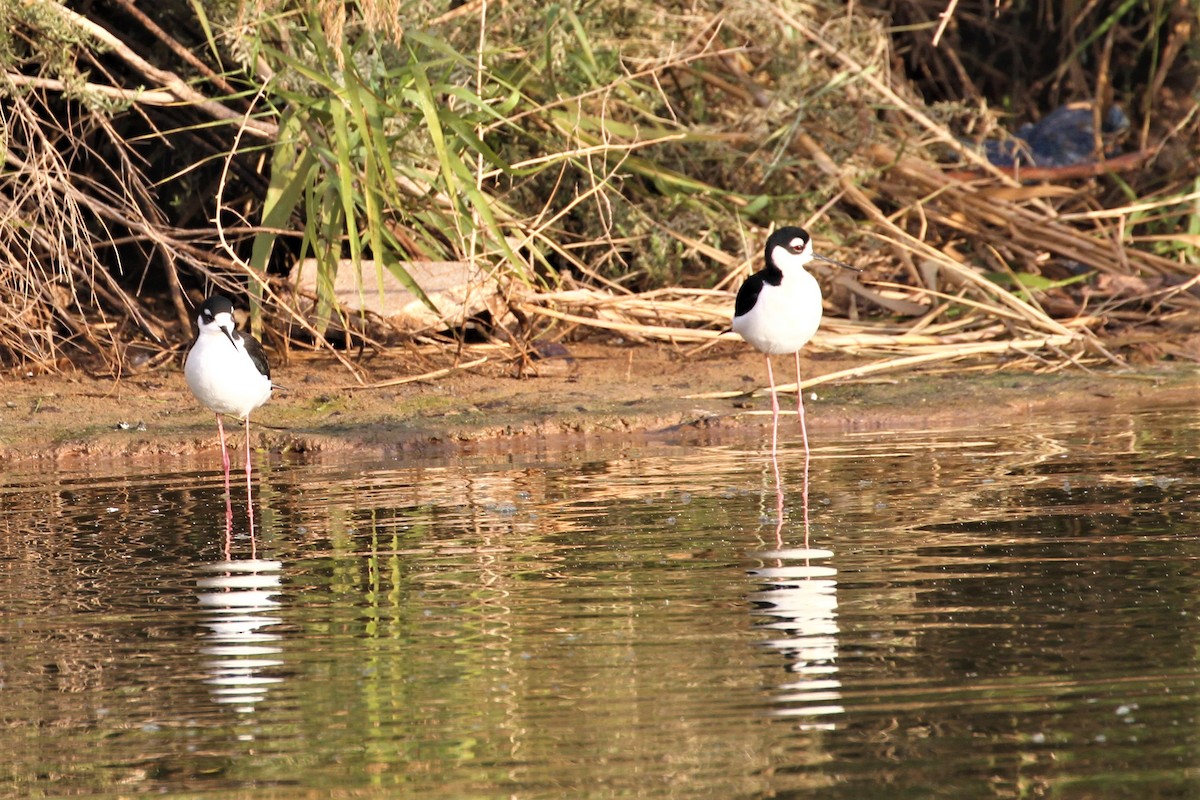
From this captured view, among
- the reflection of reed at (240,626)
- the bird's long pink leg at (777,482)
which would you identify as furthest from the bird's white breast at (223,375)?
the bird's long pink leg at (777,482)

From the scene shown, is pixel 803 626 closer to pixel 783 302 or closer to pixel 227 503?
pixel 227 503

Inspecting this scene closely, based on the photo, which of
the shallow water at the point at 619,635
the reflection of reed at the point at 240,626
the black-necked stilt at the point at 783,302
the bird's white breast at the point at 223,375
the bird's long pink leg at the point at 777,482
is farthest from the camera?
the black-necked stilt at the point at 783,302

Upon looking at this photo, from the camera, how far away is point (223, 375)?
25.1ft

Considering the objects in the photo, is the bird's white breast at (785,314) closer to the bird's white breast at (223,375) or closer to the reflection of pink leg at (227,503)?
the bird's white breast at (223,375)

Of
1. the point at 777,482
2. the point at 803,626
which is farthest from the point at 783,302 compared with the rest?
the point at 803,626

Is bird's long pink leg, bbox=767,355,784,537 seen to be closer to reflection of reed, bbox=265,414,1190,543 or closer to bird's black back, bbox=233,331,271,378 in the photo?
reflection of reed, bbox=265,414,1190,543

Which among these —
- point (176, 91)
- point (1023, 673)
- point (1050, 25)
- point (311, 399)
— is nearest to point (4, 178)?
point (176, 91)

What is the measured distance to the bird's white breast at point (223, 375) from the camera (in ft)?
25.2

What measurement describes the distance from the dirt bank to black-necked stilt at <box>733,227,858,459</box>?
42cm

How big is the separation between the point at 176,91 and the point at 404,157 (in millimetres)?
1335

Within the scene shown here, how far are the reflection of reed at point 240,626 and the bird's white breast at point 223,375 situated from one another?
199 cm

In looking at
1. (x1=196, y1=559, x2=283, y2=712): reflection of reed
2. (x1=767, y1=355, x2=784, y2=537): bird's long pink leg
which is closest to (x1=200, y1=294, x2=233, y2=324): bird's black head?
(x1=196, y1=559, x2=283, y2=712): reflection of reed

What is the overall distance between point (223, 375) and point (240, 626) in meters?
3.01

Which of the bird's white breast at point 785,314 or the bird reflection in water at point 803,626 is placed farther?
the bird's white breast at point 785,314
